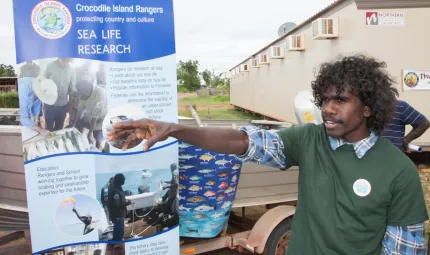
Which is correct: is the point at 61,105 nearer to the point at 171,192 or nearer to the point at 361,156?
the point at 171,192

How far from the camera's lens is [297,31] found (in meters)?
12.4

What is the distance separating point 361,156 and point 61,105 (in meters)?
1.88

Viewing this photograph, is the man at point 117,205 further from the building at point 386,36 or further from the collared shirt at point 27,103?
the building at point 386,36

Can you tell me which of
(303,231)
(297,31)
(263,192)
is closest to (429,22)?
(297,31)

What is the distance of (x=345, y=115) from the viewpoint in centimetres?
150

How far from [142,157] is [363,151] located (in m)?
1.68

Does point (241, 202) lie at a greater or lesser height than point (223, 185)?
lesser

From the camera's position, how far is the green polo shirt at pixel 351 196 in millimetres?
1385

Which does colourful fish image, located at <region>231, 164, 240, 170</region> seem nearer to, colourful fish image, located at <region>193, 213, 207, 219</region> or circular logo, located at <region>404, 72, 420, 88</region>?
colourful fish image, located at <region>193, 213, 207, 219</region>

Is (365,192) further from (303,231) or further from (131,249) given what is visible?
(131,249)

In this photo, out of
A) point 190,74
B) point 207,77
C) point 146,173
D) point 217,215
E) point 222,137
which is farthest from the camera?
point 207,77

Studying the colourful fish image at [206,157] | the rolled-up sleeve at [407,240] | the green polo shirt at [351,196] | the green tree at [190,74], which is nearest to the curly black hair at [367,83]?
the green polo shirt at [351,196]

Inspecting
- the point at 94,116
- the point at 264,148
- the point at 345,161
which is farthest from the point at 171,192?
the point at 345,161

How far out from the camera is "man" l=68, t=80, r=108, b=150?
256 cm
